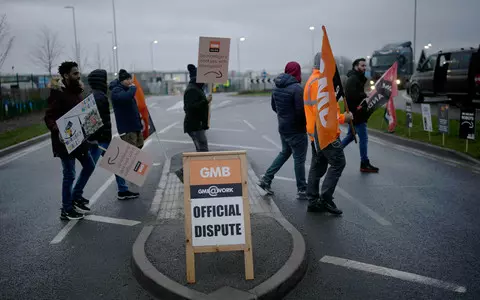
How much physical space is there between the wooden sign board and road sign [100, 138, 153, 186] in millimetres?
2632

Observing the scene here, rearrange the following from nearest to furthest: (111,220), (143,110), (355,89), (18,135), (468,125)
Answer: (111,220) → (143,110) → (355,89) → (468,125) → (18,135)

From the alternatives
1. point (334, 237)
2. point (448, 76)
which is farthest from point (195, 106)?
point (448, 76)

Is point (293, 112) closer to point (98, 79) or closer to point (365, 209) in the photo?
point (365, 209)

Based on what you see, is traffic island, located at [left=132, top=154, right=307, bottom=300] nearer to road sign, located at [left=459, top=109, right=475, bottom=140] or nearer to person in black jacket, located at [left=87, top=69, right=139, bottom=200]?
person in black jacket, located at [left=87, top=69, right=139, bottom=200]

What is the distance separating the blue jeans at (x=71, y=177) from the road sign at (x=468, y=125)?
792cm

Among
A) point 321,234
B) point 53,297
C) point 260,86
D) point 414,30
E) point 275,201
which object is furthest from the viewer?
point 260,86

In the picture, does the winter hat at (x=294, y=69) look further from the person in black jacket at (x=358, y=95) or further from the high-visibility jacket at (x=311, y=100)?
the person in black jacket at (x=358, y=95)

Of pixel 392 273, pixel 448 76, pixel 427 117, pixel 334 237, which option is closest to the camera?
pixel 392 273

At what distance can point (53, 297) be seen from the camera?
4.10 metres

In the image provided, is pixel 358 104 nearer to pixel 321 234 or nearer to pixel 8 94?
pixel 321 234

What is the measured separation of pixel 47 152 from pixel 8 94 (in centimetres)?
1295

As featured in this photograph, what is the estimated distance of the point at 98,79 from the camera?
6676mm

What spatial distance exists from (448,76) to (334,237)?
670 inches

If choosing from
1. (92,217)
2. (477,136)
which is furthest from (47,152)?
(477,136)
